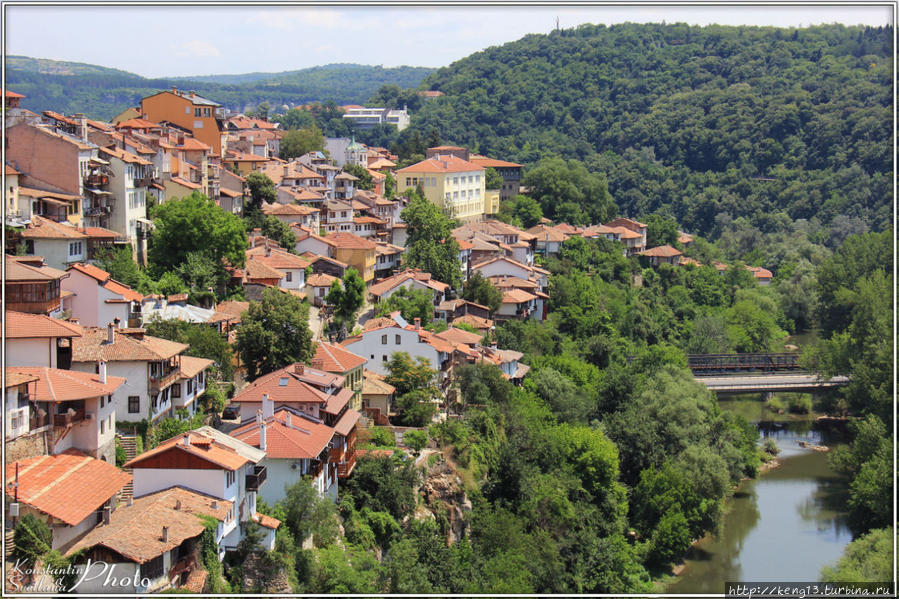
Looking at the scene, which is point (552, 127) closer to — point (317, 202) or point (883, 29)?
point (883, 29)

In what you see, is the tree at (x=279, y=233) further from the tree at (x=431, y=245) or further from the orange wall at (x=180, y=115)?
the orange wall at (x=180, y=115)

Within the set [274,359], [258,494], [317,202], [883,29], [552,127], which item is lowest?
[258,494]

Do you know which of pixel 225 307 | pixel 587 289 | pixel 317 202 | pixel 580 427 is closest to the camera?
pixel 225 307

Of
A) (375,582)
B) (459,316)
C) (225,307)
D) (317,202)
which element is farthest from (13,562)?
(317,202)

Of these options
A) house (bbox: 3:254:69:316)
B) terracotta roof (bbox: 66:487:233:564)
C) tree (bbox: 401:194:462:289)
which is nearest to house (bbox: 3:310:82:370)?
house (bbox: 3:254:69:316)

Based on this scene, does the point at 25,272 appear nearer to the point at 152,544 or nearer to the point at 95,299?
the point at 95,299

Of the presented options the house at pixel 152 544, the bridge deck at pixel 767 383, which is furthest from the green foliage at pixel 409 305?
A: the house at pixel 152 544
